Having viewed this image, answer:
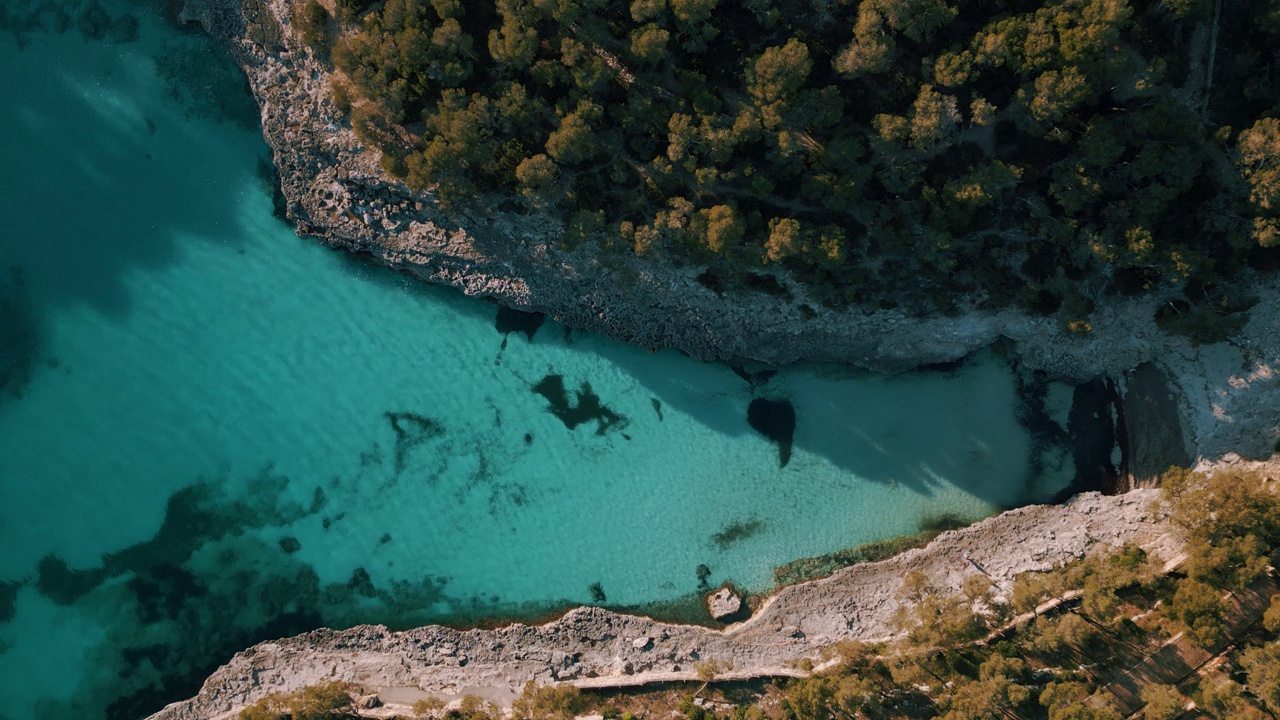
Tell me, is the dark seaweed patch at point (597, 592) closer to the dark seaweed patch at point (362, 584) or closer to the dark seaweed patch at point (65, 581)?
the dark seaweed patch at point (362, 584)

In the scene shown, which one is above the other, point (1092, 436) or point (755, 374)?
point (1092, 436)

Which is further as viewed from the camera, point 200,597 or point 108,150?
point 200,597

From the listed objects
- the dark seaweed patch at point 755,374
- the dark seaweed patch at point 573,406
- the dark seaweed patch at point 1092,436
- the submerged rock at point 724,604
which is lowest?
the submerged rock at point 724,604

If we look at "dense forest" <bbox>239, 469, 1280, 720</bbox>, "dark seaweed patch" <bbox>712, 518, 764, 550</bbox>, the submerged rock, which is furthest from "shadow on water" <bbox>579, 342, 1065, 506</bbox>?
the submerged rock

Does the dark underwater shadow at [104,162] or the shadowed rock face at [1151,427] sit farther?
the dark underwater shadow at [104,162]

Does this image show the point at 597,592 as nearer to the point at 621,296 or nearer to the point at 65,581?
the point at 621,296

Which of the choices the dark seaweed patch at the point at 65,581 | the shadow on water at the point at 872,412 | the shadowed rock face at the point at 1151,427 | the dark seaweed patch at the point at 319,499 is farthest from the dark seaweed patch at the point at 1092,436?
the dark seaweed patch at the point at 65,581

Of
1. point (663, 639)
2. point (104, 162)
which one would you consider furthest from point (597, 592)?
point (104, 162)
